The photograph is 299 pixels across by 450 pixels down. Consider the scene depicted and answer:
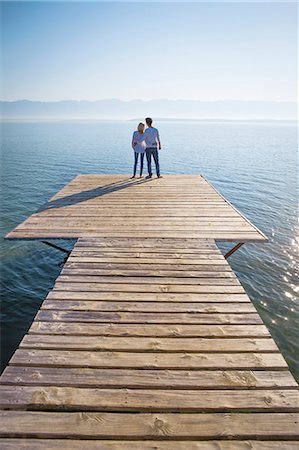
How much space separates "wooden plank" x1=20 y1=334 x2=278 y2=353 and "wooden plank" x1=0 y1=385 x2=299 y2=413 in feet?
1.71

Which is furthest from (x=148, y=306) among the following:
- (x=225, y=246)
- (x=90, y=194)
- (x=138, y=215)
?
(x=225, y=246)

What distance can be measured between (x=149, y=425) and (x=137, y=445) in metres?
0.18

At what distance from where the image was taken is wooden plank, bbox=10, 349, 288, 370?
9.85 feet

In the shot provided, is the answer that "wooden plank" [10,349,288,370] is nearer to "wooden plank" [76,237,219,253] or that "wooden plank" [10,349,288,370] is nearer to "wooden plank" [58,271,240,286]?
"wooden plank" [58,271,240,286]

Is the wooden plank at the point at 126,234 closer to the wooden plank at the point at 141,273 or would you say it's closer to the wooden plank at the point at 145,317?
the wooden plank at the point at 141,273

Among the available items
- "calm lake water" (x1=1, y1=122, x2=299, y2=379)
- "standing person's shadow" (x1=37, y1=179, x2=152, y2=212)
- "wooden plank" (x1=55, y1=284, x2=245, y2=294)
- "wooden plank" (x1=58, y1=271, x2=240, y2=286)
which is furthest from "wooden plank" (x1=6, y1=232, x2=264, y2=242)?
"calm lake water" (x1=1, y1=122, x2=299, y2=379)

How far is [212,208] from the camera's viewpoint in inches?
320

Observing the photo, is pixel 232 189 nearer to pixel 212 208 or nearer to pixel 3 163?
pixel 212 208

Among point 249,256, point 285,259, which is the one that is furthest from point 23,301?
point 285,259

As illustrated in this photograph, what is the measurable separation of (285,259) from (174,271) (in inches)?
286

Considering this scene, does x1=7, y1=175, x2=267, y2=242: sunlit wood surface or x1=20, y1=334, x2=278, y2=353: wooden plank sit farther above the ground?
x1=7, y1=175, x2=267, y2=242: sunlit wood surface

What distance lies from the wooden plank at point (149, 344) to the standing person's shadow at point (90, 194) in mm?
5204

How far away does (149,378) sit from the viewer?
9.38 feet

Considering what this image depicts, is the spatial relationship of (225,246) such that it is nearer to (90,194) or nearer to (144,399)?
(90,194)
